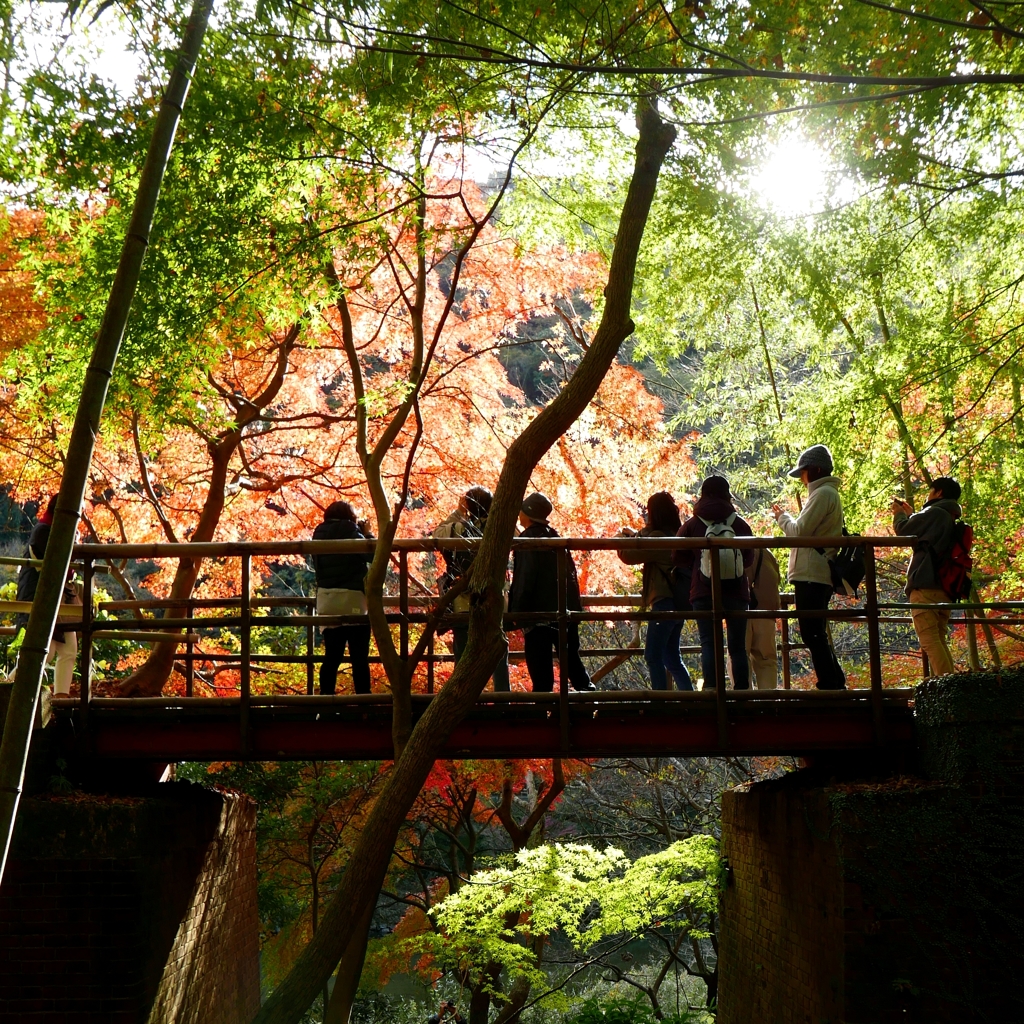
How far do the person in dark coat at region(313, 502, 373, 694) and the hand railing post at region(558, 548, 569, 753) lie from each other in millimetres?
1334

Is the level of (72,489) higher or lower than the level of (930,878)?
higher

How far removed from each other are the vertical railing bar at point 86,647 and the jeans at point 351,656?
1.46 meters

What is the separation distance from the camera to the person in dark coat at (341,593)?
690cm

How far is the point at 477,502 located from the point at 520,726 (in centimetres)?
148

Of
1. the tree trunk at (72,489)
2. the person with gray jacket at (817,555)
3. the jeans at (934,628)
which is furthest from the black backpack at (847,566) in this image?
the tree trunk at (72,489)

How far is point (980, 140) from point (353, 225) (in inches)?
173

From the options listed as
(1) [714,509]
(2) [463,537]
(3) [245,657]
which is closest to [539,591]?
(2) [463,537]

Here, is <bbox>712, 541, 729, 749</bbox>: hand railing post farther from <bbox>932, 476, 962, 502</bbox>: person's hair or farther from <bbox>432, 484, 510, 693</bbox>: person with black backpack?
<bbox>932, 476, 962, 502</bbox>: person's hair

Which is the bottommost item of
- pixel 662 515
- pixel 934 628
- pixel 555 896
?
pixel 555 896

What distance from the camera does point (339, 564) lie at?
696 centimetres

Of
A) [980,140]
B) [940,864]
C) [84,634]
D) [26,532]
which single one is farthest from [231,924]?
[26,532]

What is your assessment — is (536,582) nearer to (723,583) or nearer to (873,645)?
(723,583)

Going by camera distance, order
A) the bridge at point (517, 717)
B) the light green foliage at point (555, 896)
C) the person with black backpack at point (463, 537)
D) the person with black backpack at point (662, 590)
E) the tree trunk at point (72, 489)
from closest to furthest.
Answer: the tree trunk at point (72, 489)
the bridge at point (517, 717)
the person with black backpack at point (463, 537)
the person with black backpack at point (662, 590)
the light green foliage at point (555, 896)

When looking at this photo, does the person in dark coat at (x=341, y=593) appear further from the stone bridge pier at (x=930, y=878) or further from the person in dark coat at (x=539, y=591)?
the stone bridge pier at (x=930, y=878)
